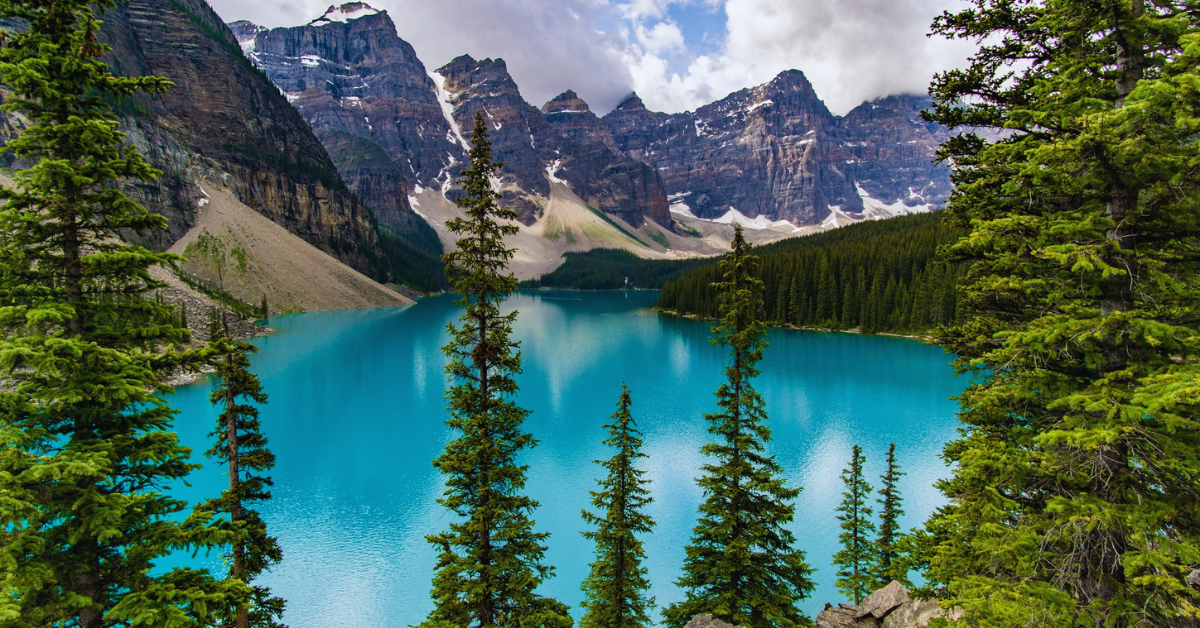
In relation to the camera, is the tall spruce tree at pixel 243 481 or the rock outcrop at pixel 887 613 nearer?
the rock outcrop at pixel 887 613

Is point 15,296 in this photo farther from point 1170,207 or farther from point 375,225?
point 375,225

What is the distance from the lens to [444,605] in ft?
37.2

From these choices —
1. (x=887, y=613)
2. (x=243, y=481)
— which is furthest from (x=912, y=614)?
(x=243, y=481)

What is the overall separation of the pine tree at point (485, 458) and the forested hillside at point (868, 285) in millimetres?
76887

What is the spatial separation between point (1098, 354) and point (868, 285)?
9338cm

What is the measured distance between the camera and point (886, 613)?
39.5 ft

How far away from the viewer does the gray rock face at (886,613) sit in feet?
35.3

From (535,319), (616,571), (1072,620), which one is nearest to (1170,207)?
(1072,620)

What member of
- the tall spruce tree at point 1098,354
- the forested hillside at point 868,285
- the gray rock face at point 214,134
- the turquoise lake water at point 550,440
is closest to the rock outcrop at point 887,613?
the tall spruce tree at point 1098,354

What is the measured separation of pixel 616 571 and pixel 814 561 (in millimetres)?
12788

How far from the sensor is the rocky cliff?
114625 millimetres

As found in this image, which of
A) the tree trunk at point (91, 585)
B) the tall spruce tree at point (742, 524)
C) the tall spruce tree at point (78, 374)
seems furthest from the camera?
the tall spruce tree at point (742, 524)

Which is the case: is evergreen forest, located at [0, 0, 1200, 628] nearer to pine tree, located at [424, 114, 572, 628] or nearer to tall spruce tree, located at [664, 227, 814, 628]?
tall spruce tree, located at [664, 227, 814, 628]

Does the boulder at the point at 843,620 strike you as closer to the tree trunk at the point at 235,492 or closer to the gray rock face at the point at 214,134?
the tree trunk at the point at 235,492
